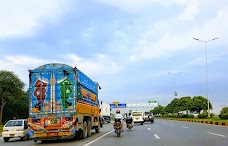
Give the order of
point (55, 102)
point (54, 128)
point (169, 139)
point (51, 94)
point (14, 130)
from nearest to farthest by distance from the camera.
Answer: point (169, 139), point (54, 128), point (55, 102), point (51, 94), point (14, 130)

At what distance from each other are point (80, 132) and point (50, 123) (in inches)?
108

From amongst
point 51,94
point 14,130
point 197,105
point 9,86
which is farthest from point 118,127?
point 197,105

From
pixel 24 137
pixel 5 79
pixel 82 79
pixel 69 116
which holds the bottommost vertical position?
pixel 24 137

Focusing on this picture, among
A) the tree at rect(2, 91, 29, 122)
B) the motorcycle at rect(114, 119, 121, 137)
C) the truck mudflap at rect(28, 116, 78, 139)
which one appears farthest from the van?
the tree at rect(2, 91, 29, 122)

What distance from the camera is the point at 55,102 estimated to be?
18.2m

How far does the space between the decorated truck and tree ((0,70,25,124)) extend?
48.7m

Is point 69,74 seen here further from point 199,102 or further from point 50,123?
point 199,102

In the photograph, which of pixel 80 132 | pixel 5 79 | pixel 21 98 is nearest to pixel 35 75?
pixel 80 132

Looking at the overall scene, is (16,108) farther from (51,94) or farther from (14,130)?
(51,94)

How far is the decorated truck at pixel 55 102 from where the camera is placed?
58.2 ft

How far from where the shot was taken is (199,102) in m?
85.5

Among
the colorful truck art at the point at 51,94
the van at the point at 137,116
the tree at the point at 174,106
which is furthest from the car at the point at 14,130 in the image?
the tree at the point at 174,106

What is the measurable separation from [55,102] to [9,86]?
164 feet

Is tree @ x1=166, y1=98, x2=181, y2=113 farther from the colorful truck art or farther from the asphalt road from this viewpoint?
the colorful truck art
